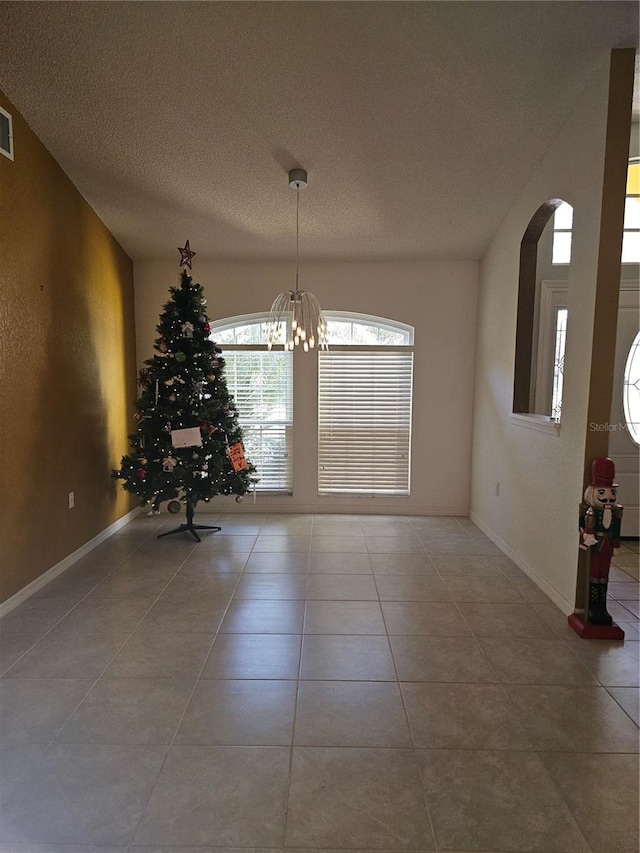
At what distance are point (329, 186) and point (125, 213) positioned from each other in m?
1.78

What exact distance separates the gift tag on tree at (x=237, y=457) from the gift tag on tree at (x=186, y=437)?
0.31 meters

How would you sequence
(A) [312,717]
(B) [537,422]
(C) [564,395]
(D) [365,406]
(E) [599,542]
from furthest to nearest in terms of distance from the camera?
(D) [365,406], (B) [537,422], (C) [564,395], (E) [599,542], (A) [312,717]

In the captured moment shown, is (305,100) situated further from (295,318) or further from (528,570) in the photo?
(528,570)

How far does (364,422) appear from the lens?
194 inches

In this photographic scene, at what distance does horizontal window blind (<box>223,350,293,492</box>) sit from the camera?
16.2 ft

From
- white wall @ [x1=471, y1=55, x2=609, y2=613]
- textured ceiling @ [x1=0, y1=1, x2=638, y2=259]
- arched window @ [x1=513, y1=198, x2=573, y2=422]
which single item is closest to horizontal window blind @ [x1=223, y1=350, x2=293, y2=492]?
textured ceiling @ [x1=0, y1=1, x2=638, y2=259]

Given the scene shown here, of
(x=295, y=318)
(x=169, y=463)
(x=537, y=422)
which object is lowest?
(x=169, y=463)

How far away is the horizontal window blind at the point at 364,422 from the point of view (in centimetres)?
487

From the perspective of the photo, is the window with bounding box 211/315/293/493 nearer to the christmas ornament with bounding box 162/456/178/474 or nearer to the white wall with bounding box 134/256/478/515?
the white wall with bounding box 134/256/478/515

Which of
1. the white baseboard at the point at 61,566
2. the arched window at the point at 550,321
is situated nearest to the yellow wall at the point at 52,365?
the white baseboard at the point at 61,566

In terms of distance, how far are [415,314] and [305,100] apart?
2.35m

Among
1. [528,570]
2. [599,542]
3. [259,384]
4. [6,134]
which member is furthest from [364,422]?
[6,134]

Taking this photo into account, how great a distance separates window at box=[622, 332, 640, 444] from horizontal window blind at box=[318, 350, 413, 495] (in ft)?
6.21

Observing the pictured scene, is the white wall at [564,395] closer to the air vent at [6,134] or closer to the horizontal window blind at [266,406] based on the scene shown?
the horizontal window blind at [266,406]
